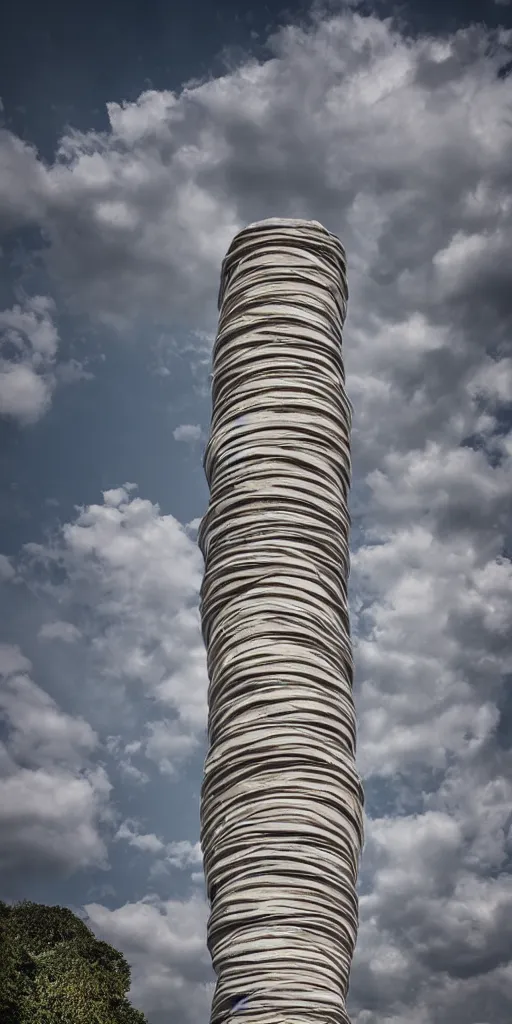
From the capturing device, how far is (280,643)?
212cm

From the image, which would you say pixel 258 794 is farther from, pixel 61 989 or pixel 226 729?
pixel 61 989

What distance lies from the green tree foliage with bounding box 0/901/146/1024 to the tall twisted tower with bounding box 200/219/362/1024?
11.6 metres

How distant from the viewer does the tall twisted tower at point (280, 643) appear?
1.87m

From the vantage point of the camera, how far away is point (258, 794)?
6.48 feet

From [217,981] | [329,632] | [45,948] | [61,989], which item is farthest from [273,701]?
[45,948]

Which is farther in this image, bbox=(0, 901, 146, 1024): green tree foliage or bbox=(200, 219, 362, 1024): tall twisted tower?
→ bbox=(0, 901, 146, 1024): green tree foliage

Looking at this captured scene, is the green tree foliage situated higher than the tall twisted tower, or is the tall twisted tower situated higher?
the green tree foliage

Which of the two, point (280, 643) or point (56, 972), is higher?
point (56, 972)

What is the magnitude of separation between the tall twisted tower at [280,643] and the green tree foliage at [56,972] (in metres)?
11.6

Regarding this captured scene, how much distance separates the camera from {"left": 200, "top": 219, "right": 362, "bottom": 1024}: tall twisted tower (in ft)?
6.14

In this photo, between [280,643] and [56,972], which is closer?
[280,643]

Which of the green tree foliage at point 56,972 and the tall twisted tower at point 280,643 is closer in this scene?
the tall twisted tower at point 280,643

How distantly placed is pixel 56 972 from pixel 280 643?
12.5 m

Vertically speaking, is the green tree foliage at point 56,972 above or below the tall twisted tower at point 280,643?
above
